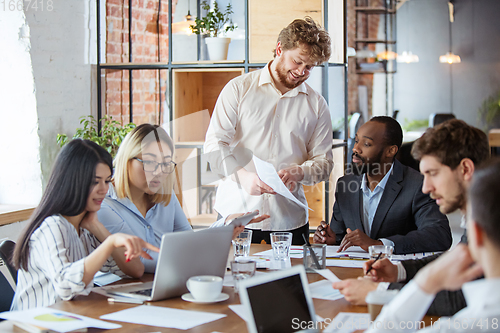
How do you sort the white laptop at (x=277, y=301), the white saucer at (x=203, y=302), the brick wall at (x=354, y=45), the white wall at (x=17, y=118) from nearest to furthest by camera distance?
the white laptop at (x=277, y=301), the white saucer at (x=203, y=302), the white wall at (x=17, y=118), the brick wall at (x=354, y=45)

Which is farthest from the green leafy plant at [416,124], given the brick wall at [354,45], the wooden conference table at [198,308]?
the wooden conference table at [198,308]

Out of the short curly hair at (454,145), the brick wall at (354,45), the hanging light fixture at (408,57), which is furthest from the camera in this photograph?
the hanging light fixture at (408,57)

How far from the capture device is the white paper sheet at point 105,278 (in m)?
1.60

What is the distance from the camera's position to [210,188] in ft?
12.4

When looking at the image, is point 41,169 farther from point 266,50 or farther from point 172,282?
point 172,282

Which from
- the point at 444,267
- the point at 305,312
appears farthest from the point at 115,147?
the point at 444,267

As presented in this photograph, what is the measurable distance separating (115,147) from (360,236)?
2.07m

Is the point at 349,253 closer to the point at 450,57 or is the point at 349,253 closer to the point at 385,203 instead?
the point at 385,203

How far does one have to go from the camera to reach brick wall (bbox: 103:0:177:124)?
3.85 metres

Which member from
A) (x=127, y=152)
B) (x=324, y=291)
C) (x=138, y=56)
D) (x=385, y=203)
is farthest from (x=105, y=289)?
(x=138, y=56)

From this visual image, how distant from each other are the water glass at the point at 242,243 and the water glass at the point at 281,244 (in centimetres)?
10

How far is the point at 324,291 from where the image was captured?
1.45 meters

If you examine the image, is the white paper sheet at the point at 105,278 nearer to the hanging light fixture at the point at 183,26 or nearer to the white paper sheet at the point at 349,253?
the white paper sheet at the point at 349,253

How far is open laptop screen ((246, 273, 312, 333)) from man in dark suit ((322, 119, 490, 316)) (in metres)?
0.28
